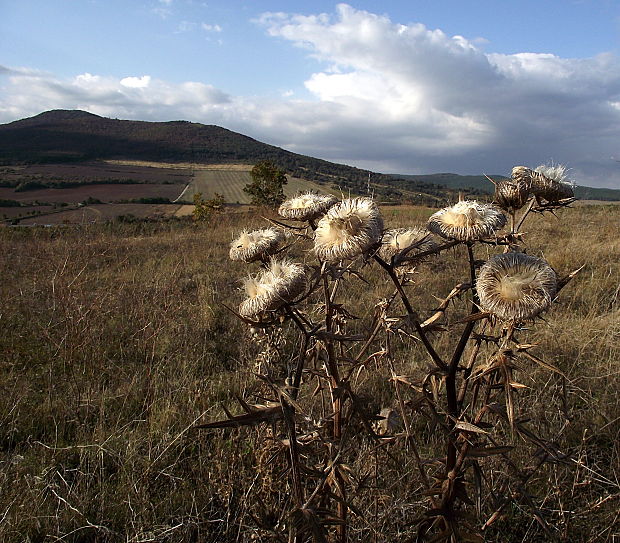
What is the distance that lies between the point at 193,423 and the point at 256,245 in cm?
142

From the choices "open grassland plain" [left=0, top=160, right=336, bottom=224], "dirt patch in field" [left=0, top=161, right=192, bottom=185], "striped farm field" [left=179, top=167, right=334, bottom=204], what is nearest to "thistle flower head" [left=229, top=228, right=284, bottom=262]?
"open grassland plain" [left=0, top=160, right=336, bottom=224]

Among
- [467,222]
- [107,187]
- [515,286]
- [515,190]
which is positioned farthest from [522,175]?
[107,187]

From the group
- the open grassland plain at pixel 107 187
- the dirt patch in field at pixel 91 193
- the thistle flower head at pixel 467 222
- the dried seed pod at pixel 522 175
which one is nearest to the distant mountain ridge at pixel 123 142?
the open grassland plain at pixel 107 187

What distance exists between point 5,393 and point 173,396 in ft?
4.67

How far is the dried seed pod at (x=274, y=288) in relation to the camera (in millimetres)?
1466

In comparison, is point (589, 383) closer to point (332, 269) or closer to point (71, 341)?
point (332, 269)

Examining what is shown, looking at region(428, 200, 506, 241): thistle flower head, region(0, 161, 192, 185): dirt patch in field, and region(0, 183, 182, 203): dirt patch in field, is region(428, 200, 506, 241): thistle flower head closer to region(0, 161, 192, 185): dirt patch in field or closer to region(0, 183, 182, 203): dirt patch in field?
region(0, 183, 182, 203): dirt patch in field

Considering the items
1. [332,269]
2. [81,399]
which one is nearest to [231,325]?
[81,399]

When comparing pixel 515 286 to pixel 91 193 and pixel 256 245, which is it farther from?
pixel 91 193

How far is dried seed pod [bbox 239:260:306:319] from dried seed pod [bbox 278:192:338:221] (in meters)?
0.33

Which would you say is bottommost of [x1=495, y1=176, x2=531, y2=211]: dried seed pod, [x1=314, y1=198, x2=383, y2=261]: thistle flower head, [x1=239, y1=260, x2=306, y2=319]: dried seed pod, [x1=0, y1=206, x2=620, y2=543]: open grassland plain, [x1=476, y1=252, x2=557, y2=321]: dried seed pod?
[x1=0, y1=206, x2=620, y2=543]: open grassland plain

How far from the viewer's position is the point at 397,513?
6.91 feet

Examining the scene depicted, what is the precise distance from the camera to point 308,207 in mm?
1843

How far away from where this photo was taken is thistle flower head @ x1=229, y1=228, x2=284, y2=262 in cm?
183
